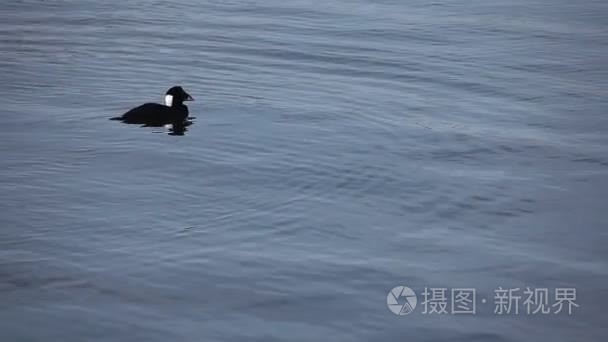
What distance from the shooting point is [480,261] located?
37.4 ft

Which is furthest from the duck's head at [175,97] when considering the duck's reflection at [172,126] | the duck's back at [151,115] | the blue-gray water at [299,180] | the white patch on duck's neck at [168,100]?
the blue-gray water at [299,180]

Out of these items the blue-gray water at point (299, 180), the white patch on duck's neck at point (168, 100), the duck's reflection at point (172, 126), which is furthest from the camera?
the white patch on duck's neck at point (168, 100)

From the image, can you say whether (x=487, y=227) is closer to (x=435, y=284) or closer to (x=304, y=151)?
(x=435, y=284)

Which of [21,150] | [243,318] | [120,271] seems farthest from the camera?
[21,150]

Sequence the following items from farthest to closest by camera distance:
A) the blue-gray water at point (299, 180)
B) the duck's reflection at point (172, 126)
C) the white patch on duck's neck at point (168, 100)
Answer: the white patch on duck's neck at point (168, 100) → the duck's reflection at point (172, 126) → the blue-gray water at point (299, 180)

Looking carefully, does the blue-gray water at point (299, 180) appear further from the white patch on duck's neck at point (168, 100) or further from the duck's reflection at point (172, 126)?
the white patch on duck's neck at point (168, 100)

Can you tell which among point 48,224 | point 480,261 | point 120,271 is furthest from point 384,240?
point 48,224

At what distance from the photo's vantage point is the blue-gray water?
10039 millimetres

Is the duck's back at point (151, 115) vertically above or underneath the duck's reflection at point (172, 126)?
above

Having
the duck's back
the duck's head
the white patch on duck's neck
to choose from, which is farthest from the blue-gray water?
the white patch on duck's neck

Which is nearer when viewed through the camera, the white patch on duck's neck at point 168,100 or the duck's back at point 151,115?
the duck's back at point 151,115

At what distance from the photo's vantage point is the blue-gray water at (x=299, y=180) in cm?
1004

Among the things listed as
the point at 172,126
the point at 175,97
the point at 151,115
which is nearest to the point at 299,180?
the point at 172,126

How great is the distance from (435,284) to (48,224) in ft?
14.4
